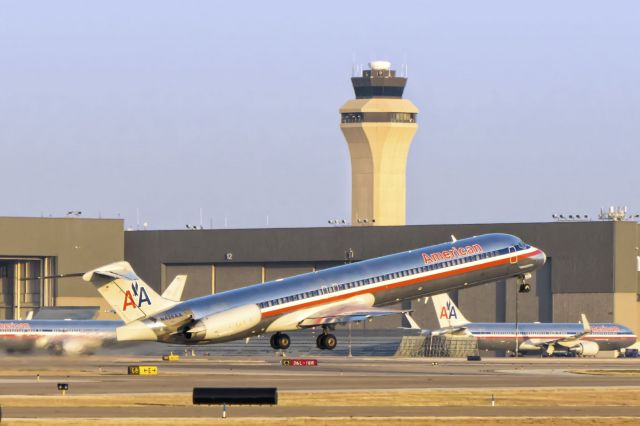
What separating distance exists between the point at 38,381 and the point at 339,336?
75.5 meters

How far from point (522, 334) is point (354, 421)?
3487 inches

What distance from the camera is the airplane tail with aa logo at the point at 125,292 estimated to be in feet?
285

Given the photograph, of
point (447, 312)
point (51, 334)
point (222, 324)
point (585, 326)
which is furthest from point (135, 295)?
point (585, 326)

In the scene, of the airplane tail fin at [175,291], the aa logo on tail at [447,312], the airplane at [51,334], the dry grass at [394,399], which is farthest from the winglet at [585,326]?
the dry grass at [394,399]

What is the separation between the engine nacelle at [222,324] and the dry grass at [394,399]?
14805 millimetres

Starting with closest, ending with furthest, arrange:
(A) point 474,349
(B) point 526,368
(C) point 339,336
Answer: (B) point 526,368 → (A) point 474,349 → (C) point 339,336

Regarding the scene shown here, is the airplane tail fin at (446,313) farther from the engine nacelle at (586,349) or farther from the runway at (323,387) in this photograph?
the runway at (323,387)

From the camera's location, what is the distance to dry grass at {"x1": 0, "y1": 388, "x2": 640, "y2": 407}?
220ft

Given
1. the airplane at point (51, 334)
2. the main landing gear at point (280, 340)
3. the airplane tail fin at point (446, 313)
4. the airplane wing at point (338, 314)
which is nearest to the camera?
the airplane wing at point (338, 314)

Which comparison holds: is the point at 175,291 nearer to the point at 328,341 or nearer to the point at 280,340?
the point at 280,340

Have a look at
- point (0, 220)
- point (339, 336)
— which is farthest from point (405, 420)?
point (0, 220)

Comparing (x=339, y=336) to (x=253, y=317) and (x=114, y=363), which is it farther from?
(x=253, y=317)

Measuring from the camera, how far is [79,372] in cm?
9381

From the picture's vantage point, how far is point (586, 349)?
14650cm
